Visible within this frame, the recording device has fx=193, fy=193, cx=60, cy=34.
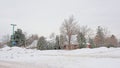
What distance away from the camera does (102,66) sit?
9.44 metres

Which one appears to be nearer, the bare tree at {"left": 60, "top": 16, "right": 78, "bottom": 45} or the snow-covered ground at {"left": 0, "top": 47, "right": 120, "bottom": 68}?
the snow-covered ground at {"left": 0, "top": 47, "right": 120, "bottom": 68}

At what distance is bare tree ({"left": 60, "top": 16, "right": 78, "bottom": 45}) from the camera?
202ft

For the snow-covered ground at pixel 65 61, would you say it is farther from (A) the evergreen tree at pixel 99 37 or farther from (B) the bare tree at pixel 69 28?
(A) the evergreen tree at pixel 99 37

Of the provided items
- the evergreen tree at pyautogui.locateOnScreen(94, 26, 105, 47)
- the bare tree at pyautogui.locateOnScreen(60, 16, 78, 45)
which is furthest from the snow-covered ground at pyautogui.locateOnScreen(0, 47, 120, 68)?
the evergreen tree at pyautogui.locateOnScreen(94, 26, 105, 47)

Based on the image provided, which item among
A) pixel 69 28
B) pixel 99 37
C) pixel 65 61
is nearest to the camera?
pixel 65 61

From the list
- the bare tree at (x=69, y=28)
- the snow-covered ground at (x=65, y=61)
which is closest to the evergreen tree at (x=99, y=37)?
the bare tree at (x=69, y=28)

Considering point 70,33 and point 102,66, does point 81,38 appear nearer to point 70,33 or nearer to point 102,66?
point 70,33

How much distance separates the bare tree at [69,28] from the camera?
202 ft

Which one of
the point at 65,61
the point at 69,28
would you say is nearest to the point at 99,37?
the point at 69,28

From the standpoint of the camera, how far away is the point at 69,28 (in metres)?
62.1

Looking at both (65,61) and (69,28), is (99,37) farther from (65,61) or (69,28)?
(65,61)

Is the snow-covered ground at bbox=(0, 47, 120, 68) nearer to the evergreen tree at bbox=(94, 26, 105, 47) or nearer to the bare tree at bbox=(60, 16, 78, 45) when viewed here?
the bare tree at bbox=(60, 16, 78, 45)

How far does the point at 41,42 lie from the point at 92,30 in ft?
117

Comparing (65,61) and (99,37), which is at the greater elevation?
(99,37)
